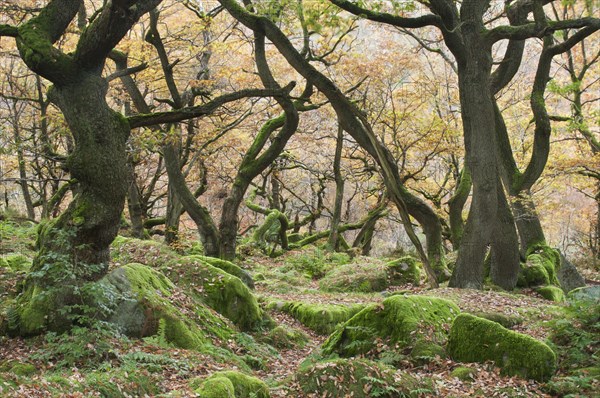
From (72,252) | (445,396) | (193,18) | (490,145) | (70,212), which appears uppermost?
(193,18)

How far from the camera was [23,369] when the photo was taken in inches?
216

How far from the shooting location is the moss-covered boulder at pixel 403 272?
14852mm

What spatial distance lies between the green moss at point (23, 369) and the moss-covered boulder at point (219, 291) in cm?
343

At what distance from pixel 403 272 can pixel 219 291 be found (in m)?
7.19

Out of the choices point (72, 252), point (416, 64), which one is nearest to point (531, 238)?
point (416, 64)

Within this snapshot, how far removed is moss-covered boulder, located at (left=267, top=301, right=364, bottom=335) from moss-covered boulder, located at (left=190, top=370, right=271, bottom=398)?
4.64m

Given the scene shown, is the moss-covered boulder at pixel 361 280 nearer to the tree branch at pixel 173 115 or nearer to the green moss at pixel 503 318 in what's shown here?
the green moss at pixel 503 318

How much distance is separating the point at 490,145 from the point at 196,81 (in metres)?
9.08

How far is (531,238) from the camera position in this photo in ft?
52.4

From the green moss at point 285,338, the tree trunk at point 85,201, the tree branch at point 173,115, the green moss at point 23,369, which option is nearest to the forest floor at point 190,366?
the green moss at point 23,369

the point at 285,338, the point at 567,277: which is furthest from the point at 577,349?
the point at 567,277

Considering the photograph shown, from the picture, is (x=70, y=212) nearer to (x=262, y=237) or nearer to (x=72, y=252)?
(x=72, y=252)

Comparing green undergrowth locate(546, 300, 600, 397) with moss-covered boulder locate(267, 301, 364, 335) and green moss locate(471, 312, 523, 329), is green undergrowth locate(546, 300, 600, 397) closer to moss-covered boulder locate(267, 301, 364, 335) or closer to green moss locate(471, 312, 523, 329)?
green moss locate(471, 312, 523, 329)

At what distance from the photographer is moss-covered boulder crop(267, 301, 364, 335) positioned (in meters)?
10.0
